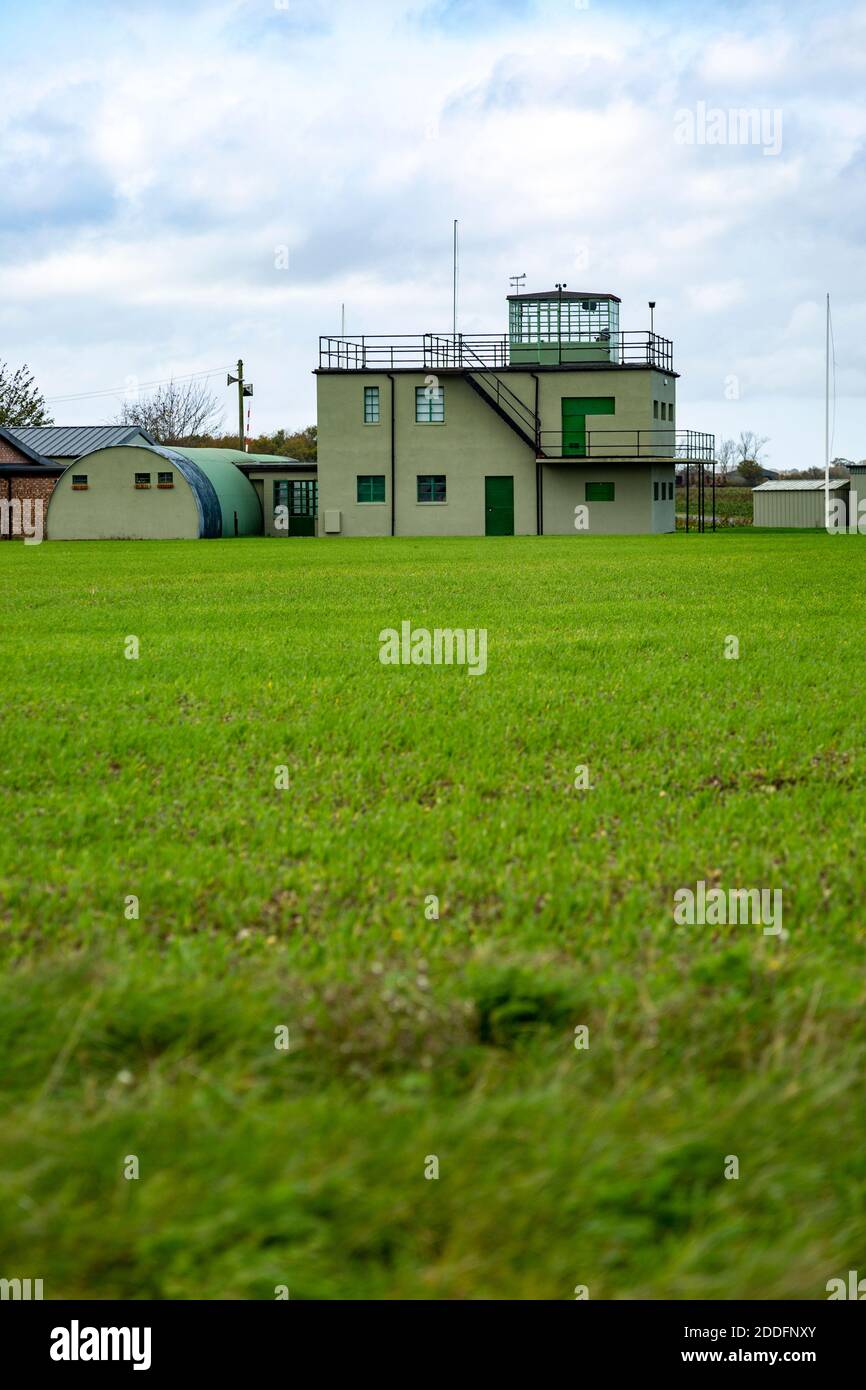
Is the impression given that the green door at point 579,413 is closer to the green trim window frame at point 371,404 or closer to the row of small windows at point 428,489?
the row of small windows at point 428,489

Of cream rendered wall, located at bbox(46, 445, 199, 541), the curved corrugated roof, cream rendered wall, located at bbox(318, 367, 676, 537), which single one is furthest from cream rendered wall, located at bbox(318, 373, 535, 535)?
cream rendered wall, located at bbox(46, 445, 199, 541)

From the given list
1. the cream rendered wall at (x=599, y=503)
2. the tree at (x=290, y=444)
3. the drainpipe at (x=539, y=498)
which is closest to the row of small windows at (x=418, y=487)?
the drainpipe at (x=539, y=498)

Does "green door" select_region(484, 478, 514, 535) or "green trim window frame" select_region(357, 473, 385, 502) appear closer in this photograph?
"green door" select_region(484, 478, 514, 535)

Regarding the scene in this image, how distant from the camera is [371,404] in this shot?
6041cm

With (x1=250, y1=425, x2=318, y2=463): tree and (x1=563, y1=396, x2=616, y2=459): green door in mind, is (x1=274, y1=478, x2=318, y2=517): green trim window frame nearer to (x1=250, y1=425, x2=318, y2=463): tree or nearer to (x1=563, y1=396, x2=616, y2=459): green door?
(x1=563, y1=396, x2=616, y2=459): green door

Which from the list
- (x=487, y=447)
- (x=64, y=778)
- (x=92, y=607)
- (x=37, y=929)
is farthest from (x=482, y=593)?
(x=487, y=447)

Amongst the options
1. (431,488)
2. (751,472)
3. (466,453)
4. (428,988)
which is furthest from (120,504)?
(751,472)

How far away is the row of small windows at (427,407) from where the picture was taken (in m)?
59.8

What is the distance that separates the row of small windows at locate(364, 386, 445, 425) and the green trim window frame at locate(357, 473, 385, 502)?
2.29m

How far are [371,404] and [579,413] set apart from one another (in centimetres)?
886

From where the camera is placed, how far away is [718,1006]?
4.70 metres

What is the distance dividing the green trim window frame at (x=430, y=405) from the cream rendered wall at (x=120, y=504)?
10540 mm

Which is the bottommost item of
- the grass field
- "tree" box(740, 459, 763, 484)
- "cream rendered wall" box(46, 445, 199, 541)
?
the grass field

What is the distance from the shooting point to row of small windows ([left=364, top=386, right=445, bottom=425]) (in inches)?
2352
